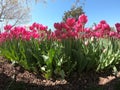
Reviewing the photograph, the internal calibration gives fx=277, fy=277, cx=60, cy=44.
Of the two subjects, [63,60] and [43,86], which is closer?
[43,86]

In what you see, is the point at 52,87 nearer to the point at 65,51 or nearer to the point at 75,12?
the point at 65,51

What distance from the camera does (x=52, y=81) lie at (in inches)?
185

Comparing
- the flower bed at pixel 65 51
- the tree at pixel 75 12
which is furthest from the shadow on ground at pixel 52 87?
the tree at pixel 75 12

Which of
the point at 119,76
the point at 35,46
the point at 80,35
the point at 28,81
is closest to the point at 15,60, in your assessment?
the point at 35,46

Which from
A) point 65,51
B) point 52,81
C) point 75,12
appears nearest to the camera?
point 52,81

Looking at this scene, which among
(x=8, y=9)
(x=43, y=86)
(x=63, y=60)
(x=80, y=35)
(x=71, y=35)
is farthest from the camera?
(x=8, y=9)

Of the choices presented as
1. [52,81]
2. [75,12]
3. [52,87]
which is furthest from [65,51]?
[75,12]

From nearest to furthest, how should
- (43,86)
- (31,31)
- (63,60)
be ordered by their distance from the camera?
1. (43,86)
2. (63,60)
3. (31,31)

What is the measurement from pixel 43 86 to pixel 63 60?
0.64 metres

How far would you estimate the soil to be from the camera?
4.31 metres

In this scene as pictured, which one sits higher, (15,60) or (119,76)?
(15,60)

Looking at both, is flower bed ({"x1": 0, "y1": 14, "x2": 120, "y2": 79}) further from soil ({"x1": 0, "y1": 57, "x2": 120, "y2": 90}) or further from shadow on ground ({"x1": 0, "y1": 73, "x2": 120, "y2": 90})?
shadow on ground ({"x1": 0, "y1": 73, "x2": 120, "y2": 90})

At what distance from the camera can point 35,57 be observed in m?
4.97

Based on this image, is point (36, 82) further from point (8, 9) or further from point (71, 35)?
point (8, 9)
